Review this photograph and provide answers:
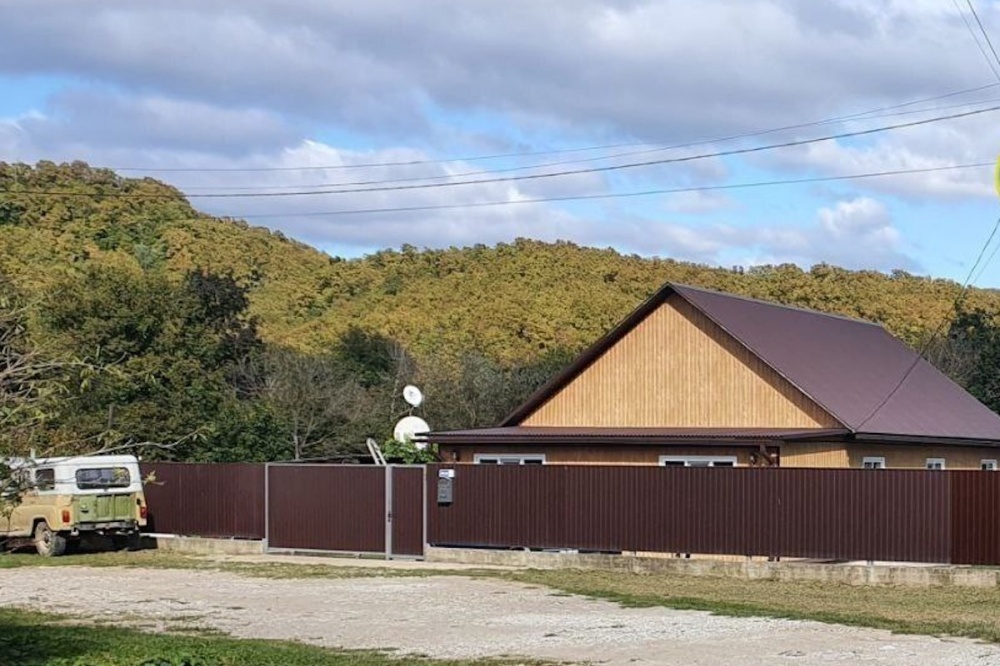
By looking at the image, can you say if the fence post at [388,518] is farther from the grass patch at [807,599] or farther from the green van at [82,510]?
the green van at [82,510]

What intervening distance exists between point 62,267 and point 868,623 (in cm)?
5548

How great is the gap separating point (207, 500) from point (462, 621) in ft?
50.4

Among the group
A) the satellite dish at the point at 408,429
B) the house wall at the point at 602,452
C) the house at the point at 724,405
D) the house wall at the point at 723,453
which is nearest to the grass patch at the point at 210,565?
the house wall at the point at 602,452

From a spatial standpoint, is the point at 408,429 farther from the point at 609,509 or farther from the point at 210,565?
the point at 609,509

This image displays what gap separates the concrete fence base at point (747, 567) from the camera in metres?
23.1

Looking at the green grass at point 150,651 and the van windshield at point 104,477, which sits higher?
the van windshield at point 104,477

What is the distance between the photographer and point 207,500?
31984 millimetres

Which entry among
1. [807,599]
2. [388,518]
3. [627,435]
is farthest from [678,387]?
[807,599]

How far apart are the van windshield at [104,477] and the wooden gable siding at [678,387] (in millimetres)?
9420

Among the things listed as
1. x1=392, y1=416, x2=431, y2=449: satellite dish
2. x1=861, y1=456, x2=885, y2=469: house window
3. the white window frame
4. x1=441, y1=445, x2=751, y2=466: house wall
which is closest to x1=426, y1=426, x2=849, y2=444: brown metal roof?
x1=441, y1=445, x2=751, y2=466: house wall

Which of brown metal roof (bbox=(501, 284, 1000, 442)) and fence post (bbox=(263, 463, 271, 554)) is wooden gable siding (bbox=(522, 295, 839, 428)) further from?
fence post (bbox=(263, 463, 271, 554))

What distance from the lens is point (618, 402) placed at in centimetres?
3303

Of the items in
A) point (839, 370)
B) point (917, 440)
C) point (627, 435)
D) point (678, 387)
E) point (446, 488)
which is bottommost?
point (446, 488)

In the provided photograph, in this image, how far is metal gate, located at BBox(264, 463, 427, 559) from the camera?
94.8ft
